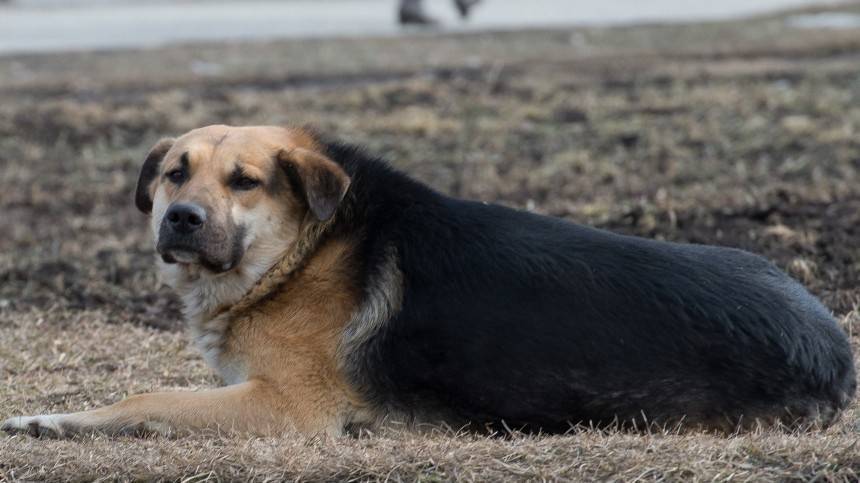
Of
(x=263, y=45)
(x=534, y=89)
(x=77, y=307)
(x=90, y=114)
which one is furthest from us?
(x=263, y=45)

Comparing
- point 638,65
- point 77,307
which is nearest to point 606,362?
point 77,307

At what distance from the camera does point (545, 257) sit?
5.48 metres

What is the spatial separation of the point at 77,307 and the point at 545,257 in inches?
168

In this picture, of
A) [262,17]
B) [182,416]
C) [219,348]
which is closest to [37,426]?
[182,416]

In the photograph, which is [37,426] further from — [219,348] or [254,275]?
[254,275]

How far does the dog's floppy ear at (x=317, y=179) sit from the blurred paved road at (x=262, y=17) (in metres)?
22.3

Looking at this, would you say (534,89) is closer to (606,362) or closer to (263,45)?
A: (263,45)

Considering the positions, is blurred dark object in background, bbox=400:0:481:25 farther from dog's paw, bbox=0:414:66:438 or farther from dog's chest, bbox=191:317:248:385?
dog's paw, bbox=0:414:66:438

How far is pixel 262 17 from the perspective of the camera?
40094mm

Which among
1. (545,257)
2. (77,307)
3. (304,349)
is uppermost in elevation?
(545,257)

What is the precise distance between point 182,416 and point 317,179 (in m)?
1.12

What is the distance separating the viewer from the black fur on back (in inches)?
207

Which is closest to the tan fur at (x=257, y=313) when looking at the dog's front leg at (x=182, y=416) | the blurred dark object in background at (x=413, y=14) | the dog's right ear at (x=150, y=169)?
the dog's front leg at (x=182, y=416)

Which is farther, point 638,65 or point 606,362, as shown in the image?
point 638,65
